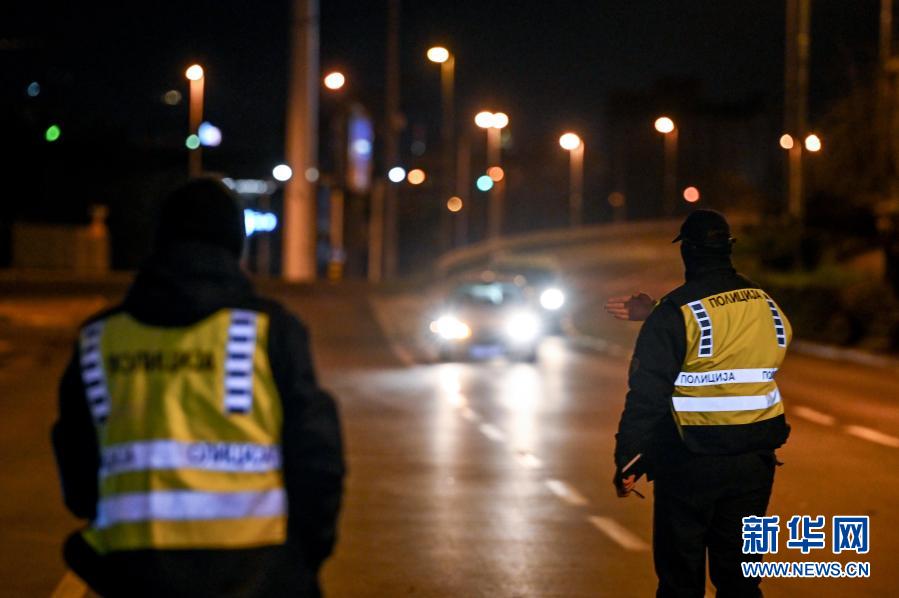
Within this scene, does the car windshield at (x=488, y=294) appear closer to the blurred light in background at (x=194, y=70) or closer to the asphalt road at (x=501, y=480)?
the asphalt road at (x=501, y=480)

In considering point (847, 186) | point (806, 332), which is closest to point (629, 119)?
point (847, 186)

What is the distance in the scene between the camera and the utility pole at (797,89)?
36.5m

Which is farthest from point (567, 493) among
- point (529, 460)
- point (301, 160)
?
point (301, 160)

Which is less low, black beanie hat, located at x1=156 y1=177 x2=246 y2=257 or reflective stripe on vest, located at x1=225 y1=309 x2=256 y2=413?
black beanie hat, located at x1=156 y1=177 x2=246 y2=257

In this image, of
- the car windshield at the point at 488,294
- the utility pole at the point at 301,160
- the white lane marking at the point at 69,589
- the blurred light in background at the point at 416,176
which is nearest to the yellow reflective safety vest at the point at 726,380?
the white lane marking at the point at 69,589

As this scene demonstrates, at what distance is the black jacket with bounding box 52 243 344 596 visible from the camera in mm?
3680

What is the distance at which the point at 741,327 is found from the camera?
551 cm

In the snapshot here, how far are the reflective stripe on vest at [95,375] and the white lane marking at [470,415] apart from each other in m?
13.0

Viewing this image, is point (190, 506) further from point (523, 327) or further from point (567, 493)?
point (523, 327)

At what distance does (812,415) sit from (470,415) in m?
4.12

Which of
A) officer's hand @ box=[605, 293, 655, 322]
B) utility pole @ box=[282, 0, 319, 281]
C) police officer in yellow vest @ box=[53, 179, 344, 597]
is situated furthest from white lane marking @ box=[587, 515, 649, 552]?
utility pole @ box=[282, 0, 319, 281]

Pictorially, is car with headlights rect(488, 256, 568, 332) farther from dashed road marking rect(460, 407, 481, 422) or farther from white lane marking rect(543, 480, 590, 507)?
white lane marking rect(543, 480, 590, 507)

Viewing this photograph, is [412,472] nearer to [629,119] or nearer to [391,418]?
[391,418]

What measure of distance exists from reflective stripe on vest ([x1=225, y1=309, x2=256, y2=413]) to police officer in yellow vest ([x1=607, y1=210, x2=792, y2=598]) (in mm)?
1953
